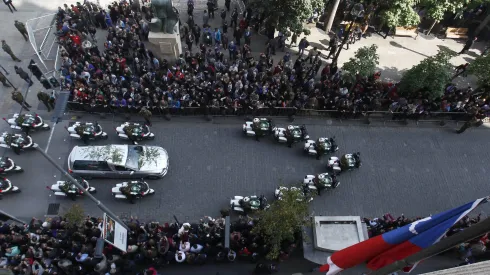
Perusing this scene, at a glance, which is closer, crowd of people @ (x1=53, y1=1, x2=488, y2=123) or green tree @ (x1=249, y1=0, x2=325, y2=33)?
crowd of people @ (x1=53, y1=1, x2=488, y2=123)

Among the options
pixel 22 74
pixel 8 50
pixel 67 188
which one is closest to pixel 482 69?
pixel 67 188

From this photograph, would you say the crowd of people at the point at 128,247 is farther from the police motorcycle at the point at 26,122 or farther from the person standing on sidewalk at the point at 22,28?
the person standing on sidewalk at the point at 22,28

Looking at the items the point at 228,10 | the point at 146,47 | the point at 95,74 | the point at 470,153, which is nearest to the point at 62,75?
the point at 95,74

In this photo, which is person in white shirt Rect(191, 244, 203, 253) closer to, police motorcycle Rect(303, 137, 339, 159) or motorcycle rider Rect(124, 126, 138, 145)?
motorcycle rider Rect(124, 126, 138, 145)

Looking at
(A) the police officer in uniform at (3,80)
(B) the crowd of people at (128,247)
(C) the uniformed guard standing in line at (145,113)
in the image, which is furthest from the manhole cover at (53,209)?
(A) the police officer in uniform at (3,80)

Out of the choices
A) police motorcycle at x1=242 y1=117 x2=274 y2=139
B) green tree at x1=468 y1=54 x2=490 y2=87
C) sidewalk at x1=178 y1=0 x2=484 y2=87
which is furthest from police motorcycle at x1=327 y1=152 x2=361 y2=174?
green tree at x1=468 y1=54 x2=490 y2=87

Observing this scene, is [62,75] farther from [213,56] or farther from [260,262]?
[260,262]
